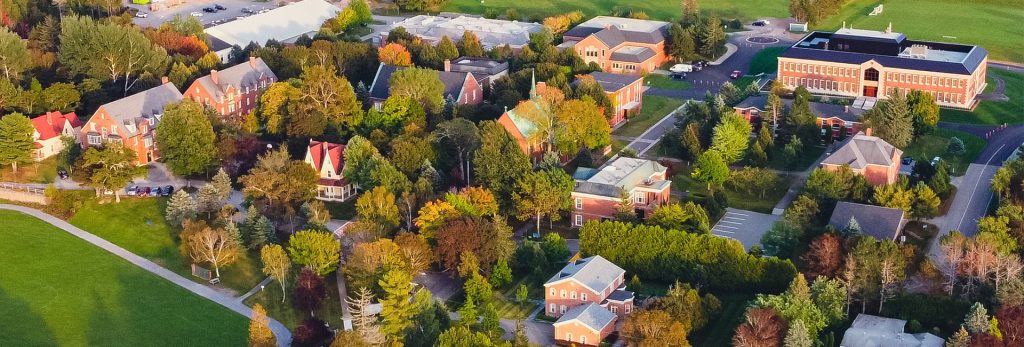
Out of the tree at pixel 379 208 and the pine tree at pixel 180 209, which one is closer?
the tree at pixel 379 208

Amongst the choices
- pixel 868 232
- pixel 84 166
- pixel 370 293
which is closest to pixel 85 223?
pixel 84 166

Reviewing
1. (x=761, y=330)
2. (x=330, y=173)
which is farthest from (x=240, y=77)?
(x=761, y=330)

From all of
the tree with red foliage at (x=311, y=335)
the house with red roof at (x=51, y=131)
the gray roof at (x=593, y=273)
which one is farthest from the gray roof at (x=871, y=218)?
the house with red roof at (x=51, y=131)

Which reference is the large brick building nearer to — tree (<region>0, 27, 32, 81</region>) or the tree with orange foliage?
the tree with orange foliage

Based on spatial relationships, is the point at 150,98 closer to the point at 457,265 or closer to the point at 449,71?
the point at 449,71

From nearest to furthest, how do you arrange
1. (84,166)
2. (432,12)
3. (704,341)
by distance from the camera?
(704,341) < (84,166) < (432,12)

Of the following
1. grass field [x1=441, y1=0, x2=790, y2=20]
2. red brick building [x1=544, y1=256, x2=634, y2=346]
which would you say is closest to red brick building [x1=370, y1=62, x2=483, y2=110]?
red brick building [x1=544, y1=256, x2=634, y2=346]

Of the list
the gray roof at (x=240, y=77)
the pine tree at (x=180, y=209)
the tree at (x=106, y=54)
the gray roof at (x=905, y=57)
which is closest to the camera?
the pine tree at (x=180, y=209)

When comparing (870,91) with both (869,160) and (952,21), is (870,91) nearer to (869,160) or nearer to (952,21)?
(869,160)

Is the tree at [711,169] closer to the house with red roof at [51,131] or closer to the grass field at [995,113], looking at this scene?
the grass field at [995,113]
